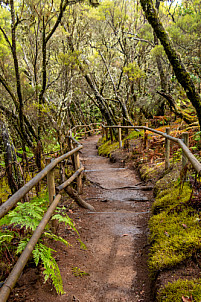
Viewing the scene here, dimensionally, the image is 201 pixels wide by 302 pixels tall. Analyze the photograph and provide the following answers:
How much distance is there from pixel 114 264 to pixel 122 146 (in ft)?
27.0

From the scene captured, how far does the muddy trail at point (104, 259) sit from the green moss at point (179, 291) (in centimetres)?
35

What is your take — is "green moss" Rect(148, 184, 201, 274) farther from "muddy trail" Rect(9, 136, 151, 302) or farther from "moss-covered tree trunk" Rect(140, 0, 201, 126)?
"moss-covered tree trunk" Rect(140, 0, 201, 126)

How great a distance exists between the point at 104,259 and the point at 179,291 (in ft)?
4.43

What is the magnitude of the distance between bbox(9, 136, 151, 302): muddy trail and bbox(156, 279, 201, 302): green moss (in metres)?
0.35

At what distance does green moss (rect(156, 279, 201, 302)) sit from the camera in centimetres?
191

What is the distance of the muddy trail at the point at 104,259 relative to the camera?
237 centimetres

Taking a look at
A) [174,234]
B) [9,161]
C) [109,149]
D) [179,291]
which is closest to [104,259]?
[174,234]

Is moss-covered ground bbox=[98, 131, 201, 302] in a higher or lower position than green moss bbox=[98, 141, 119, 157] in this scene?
higher

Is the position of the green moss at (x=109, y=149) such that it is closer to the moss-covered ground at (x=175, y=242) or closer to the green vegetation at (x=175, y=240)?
the moss-covered ground at (x=175, y=242)

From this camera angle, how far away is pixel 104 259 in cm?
316

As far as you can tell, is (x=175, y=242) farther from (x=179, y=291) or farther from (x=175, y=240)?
(x=179, y=291)

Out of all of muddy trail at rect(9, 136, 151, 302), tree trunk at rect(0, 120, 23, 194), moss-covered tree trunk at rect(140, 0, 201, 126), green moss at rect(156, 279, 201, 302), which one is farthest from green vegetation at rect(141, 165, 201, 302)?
tree trunk at rect(0, 120, 23, 194)

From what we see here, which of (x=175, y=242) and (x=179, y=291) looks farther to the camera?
(x=175, y=242)

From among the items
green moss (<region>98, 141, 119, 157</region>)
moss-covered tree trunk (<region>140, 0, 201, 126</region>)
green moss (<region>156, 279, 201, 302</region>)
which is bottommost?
green moss (<region>98, 141, 119, 157</region>)
